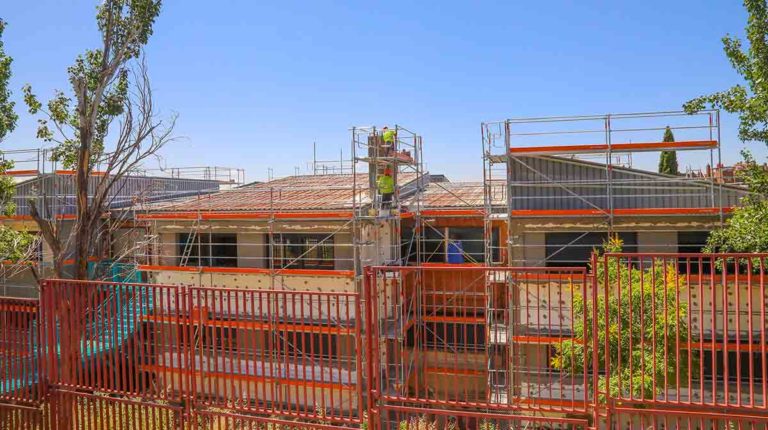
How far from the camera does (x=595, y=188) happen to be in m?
17.2

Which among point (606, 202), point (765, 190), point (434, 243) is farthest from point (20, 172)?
point (765, 190)

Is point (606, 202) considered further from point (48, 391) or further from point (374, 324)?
point (48, 391)

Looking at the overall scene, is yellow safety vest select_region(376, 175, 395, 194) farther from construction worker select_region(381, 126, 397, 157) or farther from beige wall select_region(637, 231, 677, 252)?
beige wall select_region(637, 231, 677, 252)

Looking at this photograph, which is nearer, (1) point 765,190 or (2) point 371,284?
(2) point 371,284

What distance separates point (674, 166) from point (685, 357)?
75.2 feet

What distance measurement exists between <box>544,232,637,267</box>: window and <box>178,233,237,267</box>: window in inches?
447

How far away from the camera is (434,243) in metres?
23.2

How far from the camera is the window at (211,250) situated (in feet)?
70.7

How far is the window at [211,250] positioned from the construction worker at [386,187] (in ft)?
19.3

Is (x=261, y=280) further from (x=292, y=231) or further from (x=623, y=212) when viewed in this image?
(x=623, y=212)

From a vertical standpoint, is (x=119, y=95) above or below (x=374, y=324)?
above

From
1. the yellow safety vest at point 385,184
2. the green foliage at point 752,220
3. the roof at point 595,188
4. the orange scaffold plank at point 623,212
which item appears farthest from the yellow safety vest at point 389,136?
the green foliage at point 752,220

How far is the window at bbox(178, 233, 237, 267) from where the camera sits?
21.6m

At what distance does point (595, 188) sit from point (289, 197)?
36.7ft
